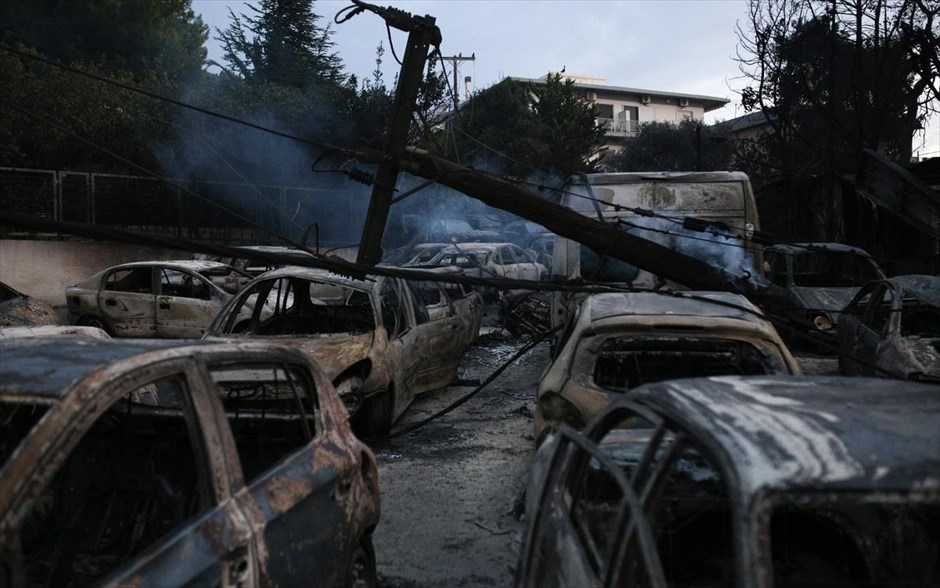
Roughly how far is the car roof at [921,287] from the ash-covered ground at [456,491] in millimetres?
3892

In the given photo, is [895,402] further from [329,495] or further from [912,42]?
[912,42]

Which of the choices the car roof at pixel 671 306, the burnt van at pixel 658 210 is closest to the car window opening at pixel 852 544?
the car roof at pixel 671 306

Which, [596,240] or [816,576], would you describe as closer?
[816,576]

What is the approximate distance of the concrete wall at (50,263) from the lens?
16.4m

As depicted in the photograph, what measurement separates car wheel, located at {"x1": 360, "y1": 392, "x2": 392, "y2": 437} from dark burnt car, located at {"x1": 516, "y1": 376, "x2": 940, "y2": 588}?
3613 mm

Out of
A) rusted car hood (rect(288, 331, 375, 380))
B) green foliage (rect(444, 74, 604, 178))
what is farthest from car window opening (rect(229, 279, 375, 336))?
green foliage (rect(444, 74, 604, 178))

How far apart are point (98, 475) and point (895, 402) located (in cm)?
324

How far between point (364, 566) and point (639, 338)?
243 centimetres

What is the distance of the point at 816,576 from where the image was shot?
321 cm

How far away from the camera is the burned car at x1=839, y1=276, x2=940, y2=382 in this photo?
6.99m

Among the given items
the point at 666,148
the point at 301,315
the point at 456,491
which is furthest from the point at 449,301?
the point at 666,148

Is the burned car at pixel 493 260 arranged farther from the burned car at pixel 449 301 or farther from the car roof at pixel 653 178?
the car roof at pixel 653 178

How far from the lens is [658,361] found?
5859mm

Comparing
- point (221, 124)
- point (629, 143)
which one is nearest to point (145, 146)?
point (221, 124)
